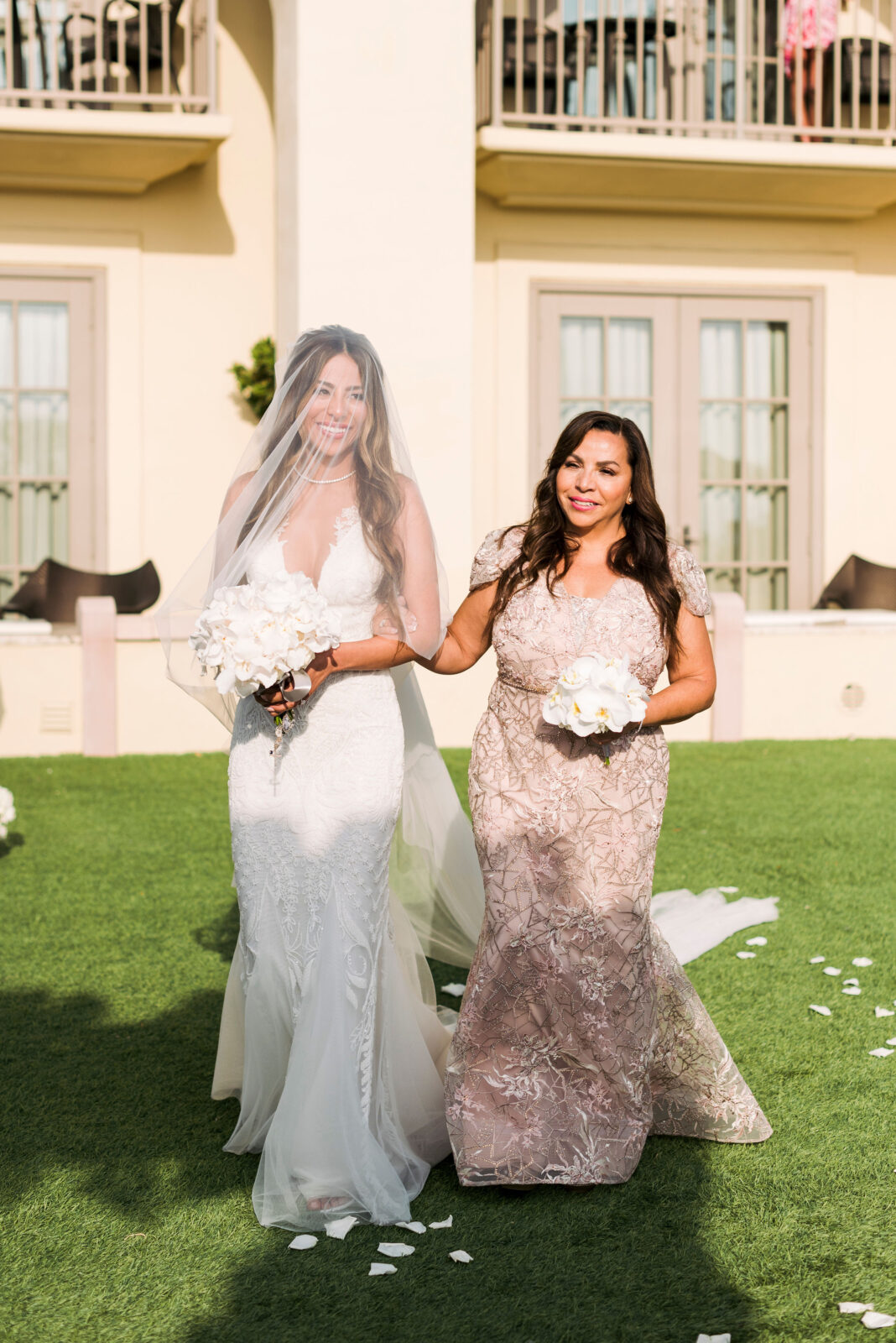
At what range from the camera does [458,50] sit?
348 inches

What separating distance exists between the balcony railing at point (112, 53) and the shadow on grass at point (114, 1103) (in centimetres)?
708

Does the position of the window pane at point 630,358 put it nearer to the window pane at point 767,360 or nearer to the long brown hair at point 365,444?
the window pane at point 767,360

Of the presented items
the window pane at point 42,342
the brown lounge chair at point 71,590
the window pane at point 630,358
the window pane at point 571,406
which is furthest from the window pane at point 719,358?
the window pane at point 42,342

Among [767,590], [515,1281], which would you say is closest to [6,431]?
[767,590]

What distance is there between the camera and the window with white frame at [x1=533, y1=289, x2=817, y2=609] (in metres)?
11.1

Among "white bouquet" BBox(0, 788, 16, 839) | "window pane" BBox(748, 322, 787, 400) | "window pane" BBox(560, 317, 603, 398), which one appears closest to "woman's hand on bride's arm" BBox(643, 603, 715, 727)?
"white bouquet" BBox(0, 788, 16, 839)

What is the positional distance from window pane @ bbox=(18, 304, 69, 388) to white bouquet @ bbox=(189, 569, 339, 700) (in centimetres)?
797

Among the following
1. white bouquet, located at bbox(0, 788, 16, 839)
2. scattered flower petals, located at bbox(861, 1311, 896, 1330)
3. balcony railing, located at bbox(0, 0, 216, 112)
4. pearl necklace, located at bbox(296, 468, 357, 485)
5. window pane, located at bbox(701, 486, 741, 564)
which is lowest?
scattered flower petals, located at bbox(861, 1311, 896, 1330)

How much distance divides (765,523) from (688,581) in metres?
8.49

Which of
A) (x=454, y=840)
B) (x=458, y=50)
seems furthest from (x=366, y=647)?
(x=458, y=50)

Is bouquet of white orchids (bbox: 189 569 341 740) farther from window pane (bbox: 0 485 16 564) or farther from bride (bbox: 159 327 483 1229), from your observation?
window pane (bbox: 0 485 16 564)

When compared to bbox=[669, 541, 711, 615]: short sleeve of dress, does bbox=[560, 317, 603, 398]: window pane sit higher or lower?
higher

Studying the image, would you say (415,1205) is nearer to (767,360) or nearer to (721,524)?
(721,524)

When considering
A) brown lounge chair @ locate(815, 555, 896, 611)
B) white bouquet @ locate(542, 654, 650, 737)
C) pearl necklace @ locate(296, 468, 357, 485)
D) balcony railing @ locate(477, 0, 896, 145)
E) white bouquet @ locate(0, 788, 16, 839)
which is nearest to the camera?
white bouquet @ locate(542, 654, 650, 737)
